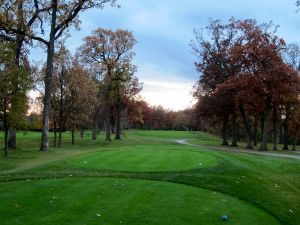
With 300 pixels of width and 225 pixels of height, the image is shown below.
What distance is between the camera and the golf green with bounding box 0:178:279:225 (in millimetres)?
9344

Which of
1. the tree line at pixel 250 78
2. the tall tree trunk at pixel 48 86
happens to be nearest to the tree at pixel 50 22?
the tall tree trunk at pixel 48 86

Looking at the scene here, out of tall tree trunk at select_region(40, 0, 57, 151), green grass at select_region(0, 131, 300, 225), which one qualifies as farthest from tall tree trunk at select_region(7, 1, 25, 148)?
green grass at select_region(0, 131, 300, 225)

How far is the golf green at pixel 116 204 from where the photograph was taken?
368 inches

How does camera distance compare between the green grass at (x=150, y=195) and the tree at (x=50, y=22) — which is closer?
the green grass at (x=150, y=195)

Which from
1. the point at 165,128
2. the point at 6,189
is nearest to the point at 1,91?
the point at 6,189

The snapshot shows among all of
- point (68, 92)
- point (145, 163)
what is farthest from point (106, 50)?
point (145, 163)

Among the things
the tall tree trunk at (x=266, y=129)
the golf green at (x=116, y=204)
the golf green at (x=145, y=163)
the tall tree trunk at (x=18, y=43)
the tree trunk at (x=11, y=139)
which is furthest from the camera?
the tall tree trunk at (x=266, y=129)

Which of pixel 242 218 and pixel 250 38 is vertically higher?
pixel 250 38

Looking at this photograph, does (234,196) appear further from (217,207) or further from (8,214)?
(8,214)

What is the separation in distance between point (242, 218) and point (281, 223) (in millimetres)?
1141

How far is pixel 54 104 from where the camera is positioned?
1741 inches

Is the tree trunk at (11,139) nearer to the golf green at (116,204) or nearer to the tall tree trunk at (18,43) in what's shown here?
the tall tree trunk at (18,43)

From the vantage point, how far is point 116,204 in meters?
10.7

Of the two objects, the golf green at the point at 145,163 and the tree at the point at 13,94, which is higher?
the tree at the point at 13,94
